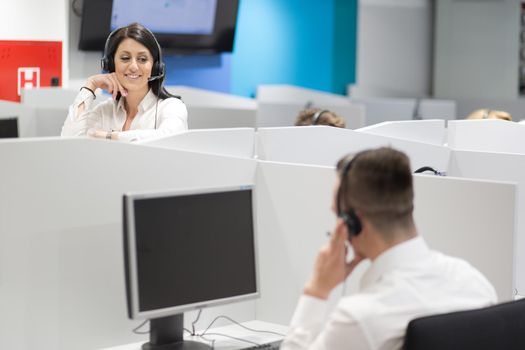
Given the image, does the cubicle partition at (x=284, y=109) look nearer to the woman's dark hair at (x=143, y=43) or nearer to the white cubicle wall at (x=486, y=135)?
the white cubicle wall at (x=486, y=135)

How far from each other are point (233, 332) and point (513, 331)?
0.92 meters

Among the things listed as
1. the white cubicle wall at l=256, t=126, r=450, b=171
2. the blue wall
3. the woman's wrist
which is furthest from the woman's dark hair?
the blue wall

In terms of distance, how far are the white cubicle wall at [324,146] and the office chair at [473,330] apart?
3.44ft

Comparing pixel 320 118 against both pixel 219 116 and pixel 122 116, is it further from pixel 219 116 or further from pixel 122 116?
pixel 219 116

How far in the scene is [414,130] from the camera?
138 inches

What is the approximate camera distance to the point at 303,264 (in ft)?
8.09

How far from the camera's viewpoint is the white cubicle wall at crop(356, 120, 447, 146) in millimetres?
3354

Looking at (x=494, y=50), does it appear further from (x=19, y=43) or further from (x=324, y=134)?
(x=324, y=134)

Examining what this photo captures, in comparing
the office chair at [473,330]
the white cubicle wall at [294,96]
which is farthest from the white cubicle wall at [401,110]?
the office chair at [473,330]

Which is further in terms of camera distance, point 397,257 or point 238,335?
point 238,335

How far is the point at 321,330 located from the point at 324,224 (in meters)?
0.67

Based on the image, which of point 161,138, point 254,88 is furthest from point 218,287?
point 254,88

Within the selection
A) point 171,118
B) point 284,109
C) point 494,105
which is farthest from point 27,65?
point 494,105

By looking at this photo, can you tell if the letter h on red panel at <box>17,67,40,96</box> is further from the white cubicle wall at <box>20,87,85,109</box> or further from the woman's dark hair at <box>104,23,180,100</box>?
the woman's dark hair at <box>104,23,180,100</box>
